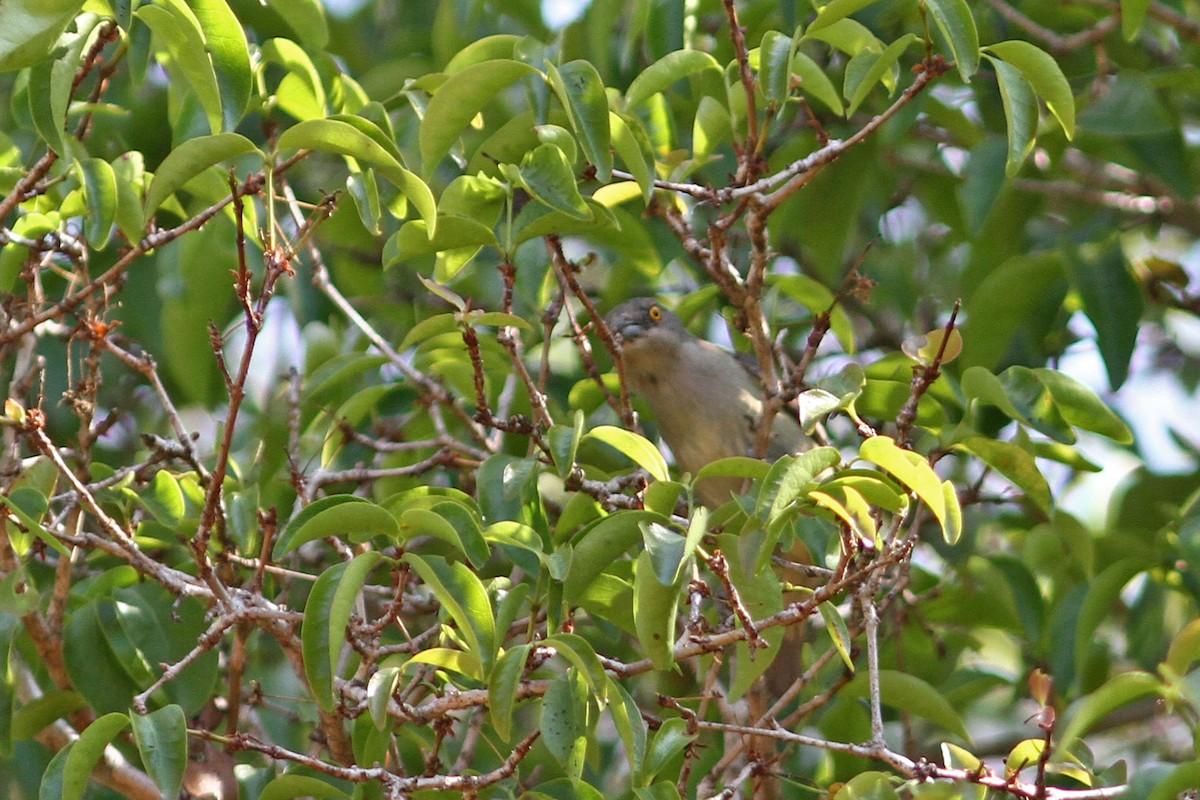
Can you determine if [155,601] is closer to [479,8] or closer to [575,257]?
[479,8]

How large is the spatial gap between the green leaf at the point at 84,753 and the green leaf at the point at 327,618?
413 millimetres

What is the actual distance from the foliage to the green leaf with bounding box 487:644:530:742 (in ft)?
0.03

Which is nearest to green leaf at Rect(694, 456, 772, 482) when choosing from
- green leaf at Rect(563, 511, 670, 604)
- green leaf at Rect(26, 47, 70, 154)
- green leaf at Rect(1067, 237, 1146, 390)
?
green leaf at Rect(563, 511, 670, 604)

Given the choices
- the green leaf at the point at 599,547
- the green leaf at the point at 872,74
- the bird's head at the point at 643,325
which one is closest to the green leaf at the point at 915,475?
the green leaf at the point at 599,547

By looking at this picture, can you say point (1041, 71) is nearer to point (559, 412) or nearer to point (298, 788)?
point (559, 412)

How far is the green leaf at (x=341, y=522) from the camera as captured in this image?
277cm

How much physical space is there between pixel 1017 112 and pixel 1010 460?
2.44ft

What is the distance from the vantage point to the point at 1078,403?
3.16 m

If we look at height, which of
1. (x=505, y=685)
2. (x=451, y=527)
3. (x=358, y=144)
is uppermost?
(x=358, y=144)

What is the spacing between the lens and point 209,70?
2943 millimetres

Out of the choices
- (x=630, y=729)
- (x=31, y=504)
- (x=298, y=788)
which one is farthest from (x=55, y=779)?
(x=630, y=729)

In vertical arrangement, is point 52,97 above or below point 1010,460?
above

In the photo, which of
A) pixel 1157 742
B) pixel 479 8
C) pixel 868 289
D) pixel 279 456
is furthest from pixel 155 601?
pixel 1157 742

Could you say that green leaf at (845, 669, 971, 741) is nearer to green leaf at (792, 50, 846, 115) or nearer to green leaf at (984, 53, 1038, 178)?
green leaf at (984, 53, 1038, 178)
